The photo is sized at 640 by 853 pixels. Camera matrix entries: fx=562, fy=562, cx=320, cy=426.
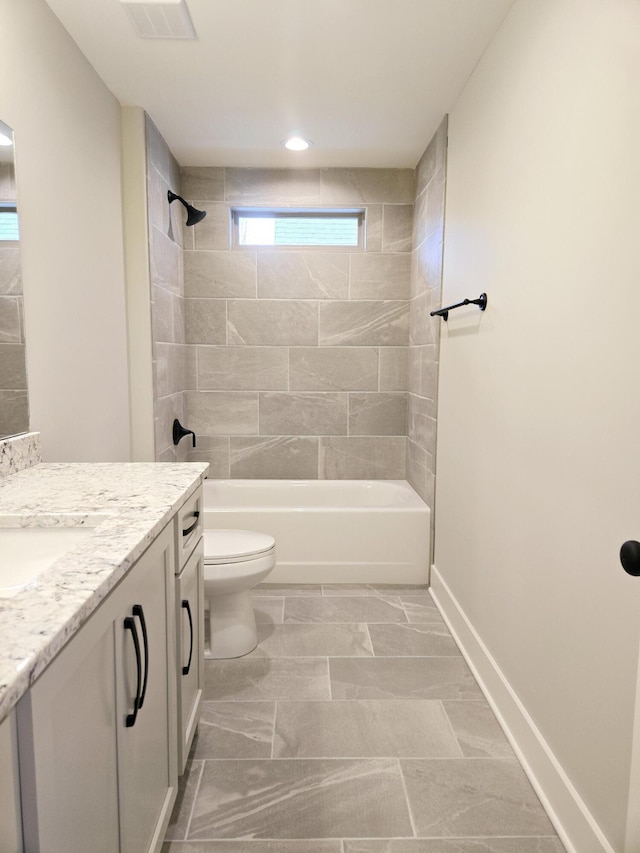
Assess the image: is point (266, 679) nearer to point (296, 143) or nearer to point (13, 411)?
point (13, 411)

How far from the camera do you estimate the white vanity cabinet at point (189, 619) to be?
1479 mm

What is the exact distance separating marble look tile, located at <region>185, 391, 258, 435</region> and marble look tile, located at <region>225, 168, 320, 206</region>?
127 centimetres

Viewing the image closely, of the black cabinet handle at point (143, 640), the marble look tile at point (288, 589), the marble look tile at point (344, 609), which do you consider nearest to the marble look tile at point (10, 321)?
the black cabinet handle at point (143, 640)

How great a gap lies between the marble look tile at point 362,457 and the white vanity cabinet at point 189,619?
2.14 meters

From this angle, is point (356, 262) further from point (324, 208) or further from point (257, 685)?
point (257, 685)

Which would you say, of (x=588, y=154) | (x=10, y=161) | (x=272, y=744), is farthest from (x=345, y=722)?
(x=10, y=161)

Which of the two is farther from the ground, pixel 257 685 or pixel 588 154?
pixel 588 154

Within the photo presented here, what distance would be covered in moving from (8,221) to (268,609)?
6.79ft

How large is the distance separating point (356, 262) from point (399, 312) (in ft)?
1.43

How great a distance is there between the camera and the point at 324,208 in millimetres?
3680

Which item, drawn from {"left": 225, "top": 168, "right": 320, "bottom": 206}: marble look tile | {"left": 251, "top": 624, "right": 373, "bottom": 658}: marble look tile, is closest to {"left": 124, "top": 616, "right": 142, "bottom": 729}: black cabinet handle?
{"left": 251, "top": 624, "right": 373, "bottom": 658}: marble look tile

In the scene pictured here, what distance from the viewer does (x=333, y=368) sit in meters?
3.80

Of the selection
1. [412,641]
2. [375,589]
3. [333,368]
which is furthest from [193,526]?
[333,368]

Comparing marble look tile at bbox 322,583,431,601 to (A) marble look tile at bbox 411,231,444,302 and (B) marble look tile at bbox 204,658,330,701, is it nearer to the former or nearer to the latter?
(B) marble look tile at bbox 204,658,330,701
